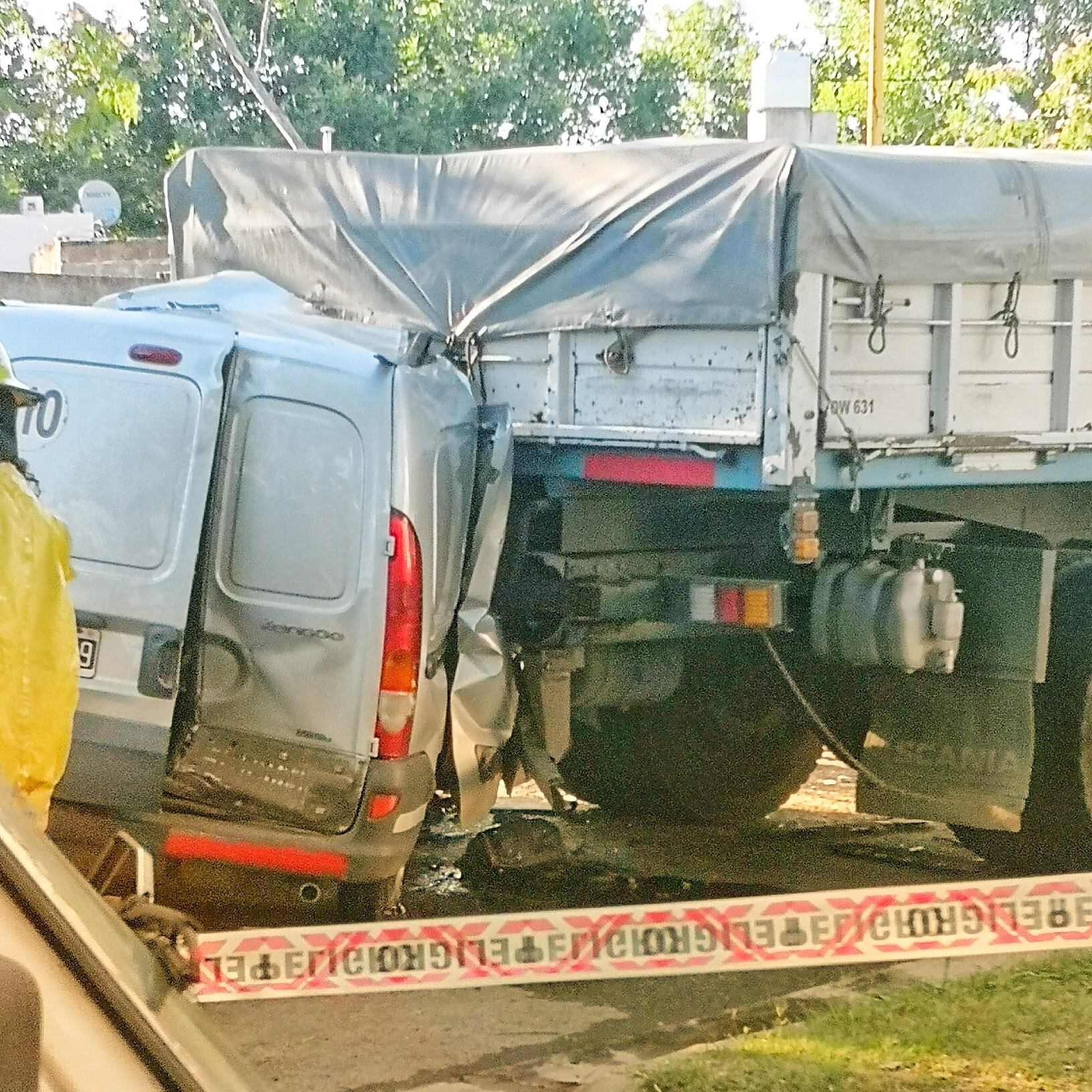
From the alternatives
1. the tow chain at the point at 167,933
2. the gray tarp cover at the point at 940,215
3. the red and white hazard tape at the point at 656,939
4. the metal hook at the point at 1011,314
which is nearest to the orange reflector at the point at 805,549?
the gray tarp cover at the point at 940,215

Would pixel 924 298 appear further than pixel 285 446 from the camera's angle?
Yes

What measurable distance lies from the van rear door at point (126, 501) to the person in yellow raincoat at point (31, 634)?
1.84 meters

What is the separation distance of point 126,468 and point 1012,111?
2827 cm

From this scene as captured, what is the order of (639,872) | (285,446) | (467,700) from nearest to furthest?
(285,446) → (467,700) → (639,872)

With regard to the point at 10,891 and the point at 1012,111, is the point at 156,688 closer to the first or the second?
the point at 10,891

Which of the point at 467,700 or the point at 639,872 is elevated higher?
the point at 467,700

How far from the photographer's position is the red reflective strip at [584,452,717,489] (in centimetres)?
600

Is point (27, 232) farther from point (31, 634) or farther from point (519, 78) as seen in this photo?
point (31, 634)

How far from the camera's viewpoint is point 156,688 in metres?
5.17

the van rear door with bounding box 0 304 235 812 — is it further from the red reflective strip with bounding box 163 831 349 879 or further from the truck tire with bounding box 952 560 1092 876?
the truck tire with bounding box 952 560 1092 876

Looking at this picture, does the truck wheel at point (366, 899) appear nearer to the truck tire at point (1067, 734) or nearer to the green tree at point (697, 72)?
the truck tire at point (1067, 734)

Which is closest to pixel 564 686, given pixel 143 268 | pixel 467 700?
pixel 467 700

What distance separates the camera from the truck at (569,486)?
209 inches

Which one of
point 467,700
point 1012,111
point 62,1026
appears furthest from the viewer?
point 1012,111
